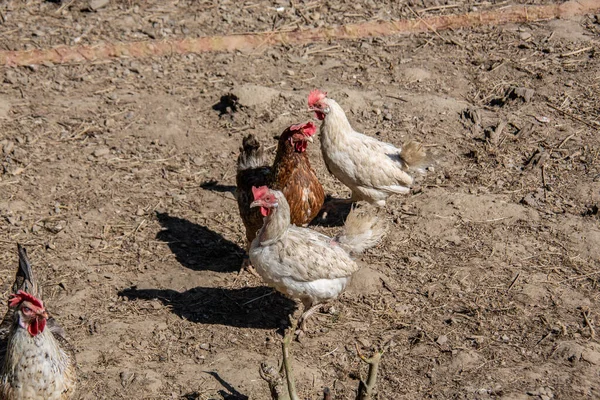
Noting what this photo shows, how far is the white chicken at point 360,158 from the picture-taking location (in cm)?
697

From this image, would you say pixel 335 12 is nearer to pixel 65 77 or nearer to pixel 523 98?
pixel 523 98

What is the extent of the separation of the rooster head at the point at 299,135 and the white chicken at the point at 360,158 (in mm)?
544

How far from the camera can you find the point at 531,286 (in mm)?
6363

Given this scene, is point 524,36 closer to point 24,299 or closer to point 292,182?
point 292,182

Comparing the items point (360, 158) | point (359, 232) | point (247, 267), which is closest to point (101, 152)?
point (247, 267)

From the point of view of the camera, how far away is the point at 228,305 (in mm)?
6305

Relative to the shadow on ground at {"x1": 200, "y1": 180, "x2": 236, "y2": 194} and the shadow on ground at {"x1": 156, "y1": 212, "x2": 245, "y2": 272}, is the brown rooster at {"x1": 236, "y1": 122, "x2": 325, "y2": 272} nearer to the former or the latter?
the shadow on ground at {"x1": 156, "y1": 212, "x2": 245, "y2": 272}

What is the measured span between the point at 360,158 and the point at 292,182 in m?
0.82

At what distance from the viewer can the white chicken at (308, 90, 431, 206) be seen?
6.97 m

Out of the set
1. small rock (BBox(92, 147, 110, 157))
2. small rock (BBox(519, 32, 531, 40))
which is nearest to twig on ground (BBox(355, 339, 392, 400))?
small rock (BBox(92, 147, 110, 157))

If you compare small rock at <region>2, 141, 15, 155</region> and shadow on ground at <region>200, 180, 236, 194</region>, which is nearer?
shadow on ground at <region>200, 180, 236, 194</region>

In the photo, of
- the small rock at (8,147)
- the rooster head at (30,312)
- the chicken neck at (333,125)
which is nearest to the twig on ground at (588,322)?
the chicken neck at (333,125)

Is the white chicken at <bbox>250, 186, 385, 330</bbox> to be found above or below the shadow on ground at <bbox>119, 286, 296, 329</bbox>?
above

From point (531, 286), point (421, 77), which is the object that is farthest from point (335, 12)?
point (531, 286)
